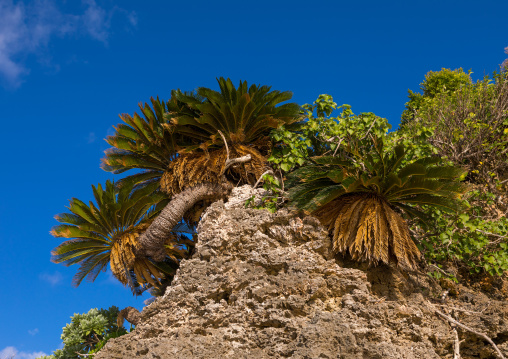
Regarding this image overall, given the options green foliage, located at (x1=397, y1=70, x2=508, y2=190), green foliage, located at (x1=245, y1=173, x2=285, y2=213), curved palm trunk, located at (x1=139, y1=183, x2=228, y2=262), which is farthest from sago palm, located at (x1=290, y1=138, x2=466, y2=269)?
green foliage, located at (x1=397, y1=70, x2=508, y2=190)

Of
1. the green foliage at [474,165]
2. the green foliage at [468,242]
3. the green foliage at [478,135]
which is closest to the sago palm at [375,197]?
the green foliage at [468,242]

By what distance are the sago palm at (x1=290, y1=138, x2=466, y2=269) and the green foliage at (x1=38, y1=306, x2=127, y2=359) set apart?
A: 594 centimetres

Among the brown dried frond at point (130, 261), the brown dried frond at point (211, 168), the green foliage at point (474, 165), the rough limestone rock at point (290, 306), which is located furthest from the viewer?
the brown dried frond at point (130, 261)

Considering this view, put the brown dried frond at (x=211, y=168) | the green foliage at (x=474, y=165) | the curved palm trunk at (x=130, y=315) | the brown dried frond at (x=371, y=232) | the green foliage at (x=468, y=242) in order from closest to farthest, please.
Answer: the brown dried frond at (x=371, y=232) < the green foliage at (x=468, y=242) < the green foliage at (x=474, y=165) < the brown dried frond at (x=211, y=168) < the curved palm trunk at (x=130, y=315)

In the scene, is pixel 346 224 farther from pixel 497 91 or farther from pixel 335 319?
pixel 497 91

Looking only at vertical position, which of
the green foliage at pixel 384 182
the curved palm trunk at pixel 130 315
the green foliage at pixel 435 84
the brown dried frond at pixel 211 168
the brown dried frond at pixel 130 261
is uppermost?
the green foliage at pixel 435 84

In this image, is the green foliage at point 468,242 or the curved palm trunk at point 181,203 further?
the curved palm trunk at point 181,203

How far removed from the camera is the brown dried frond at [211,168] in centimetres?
830

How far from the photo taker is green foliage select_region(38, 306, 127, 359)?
32.7ft

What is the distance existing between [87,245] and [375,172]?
5.81 metres

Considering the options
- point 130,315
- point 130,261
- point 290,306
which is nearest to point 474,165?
point 290,306

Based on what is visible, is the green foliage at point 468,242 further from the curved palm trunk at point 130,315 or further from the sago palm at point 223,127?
Result: the curved palm trunk at point 130,315

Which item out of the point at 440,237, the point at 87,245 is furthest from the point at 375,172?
the point at 87,245

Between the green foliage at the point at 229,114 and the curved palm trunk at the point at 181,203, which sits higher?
the green foliage at the point at 229,114
